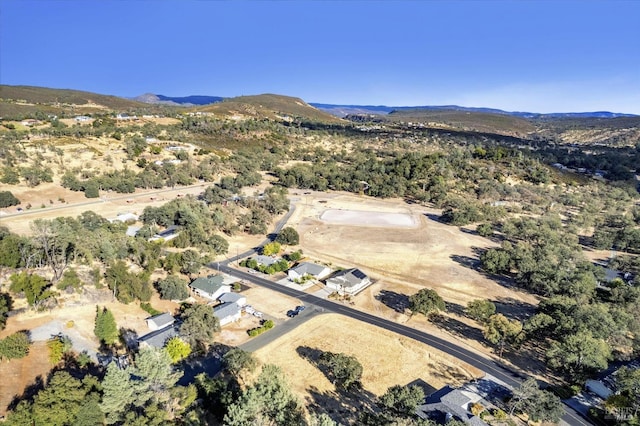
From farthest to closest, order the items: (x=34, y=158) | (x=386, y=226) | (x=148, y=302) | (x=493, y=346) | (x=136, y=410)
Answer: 1. (x=34, y=158)
2. (x=386, y=226)
3. (x=148, y=302)
4. (x=493, y=346)
5. (x=136, y=410)

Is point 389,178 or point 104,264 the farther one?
point 389,178

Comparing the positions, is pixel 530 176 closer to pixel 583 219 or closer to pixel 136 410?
pixel 583 219

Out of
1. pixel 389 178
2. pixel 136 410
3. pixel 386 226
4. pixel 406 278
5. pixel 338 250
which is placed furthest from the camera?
pixel 389 178

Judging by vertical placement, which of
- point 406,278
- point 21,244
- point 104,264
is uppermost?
point 21,244

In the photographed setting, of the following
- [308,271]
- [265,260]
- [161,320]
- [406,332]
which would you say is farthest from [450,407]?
[265,260]

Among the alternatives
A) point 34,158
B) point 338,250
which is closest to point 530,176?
point 338,250

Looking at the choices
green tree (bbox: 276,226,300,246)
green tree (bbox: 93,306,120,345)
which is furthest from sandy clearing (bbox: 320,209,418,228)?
green tree (bbox: 93,306,120,345)
